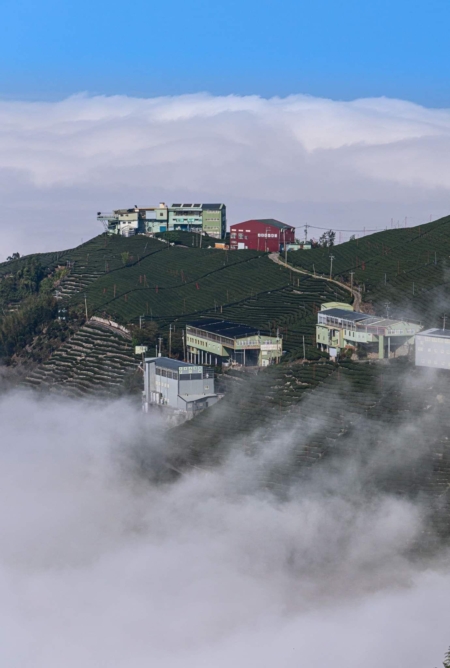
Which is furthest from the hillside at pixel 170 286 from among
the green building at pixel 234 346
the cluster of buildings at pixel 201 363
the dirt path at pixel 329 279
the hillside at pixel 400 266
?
the hillside at pixel 400 266

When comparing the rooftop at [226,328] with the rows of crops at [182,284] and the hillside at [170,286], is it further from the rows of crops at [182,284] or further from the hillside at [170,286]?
the rows of crops at [182,284]

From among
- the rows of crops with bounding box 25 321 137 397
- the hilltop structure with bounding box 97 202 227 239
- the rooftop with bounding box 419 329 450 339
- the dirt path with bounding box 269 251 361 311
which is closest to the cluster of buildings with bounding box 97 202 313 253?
the hilltop structure with bounding box 97 202 227 239

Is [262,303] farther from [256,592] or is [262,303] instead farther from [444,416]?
[256,592]

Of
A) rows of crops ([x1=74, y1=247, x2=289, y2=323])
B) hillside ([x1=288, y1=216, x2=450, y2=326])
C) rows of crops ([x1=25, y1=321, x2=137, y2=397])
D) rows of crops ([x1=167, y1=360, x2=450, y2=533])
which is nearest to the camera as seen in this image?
rows of crops ([x1=167, y1=360, x2=450, y2=533])

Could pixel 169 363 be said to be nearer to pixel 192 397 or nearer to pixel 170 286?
pixel 192 397

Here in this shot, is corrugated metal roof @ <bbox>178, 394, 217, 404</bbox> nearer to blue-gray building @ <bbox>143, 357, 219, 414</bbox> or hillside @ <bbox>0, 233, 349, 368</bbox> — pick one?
blue-gray building @ <bbox>143, 357, 219, 414</bbox>

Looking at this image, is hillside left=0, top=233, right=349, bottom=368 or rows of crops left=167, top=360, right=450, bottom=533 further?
hillside left=0, top=233, right=349, bottom=368

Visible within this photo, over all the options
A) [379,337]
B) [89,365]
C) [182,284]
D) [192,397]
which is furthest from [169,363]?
[182,284]

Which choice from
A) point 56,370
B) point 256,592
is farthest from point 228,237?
point 256,592
